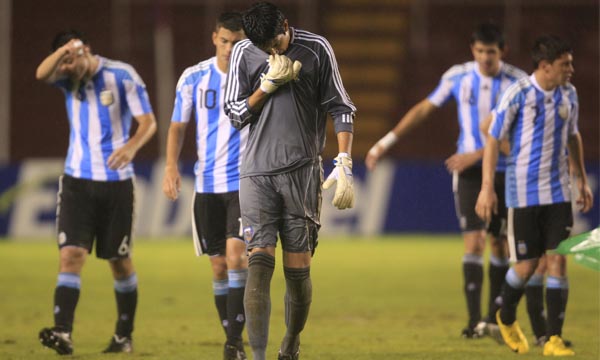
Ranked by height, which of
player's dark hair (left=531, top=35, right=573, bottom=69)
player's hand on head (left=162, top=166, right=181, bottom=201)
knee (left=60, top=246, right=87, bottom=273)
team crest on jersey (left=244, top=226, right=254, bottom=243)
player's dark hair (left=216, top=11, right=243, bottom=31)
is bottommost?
knee (left=60, top=246, right=87, bottom=273)

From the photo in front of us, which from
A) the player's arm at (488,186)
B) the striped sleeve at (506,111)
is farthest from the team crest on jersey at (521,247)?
the striped sleeve at (506,111)

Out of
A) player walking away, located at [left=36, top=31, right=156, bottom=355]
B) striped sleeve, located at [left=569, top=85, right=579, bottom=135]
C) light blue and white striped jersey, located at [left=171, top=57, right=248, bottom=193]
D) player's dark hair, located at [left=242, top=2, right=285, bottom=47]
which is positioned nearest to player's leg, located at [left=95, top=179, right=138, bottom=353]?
player walking away, located at [left=36, top=31, right=156, bottom=355]

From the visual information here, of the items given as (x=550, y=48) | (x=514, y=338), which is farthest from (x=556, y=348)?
(x=550, y=48)

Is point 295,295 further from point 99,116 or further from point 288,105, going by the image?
point 99,116

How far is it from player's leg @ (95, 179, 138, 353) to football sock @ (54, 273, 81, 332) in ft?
1.09

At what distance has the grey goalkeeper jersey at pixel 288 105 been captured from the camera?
6301 millimetres

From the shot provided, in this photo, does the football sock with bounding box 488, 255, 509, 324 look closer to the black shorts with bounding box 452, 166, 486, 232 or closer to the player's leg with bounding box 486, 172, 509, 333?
the player's leg with bounding box 486, 172, 509, 333

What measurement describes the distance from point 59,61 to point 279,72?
2.13 meters

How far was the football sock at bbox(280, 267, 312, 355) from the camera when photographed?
635cm

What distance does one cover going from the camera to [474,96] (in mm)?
9008

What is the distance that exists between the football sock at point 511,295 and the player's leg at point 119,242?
253 cm

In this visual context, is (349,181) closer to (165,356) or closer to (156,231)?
(165,356)

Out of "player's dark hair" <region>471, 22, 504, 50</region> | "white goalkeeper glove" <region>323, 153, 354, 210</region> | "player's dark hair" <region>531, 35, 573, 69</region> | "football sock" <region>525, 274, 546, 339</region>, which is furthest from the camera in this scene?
"player's dark hair" <region>471, 22, 504, 50</region>

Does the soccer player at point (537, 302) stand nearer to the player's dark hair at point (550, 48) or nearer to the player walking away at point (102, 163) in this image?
the player's dark hair at point (550, 48)
